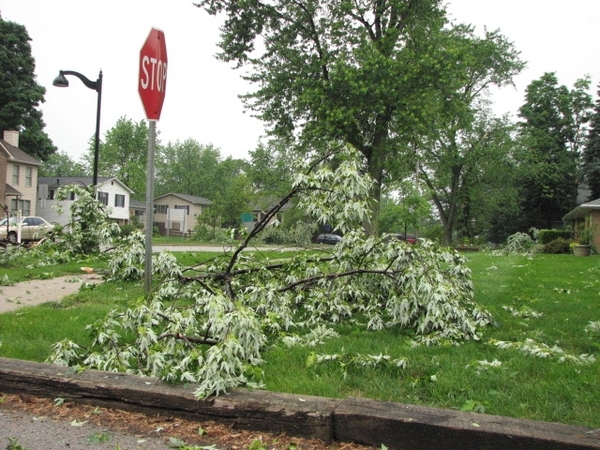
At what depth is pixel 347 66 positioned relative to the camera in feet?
59.1

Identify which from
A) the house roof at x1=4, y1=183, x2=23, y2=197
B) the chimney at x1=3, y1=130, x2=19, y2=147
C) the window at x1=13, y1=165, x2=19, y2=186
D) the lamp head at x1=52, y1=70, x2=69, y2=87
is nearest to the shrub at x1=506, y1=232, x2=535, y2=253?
the lamp head at x1=52, y1=70, x2=69, y2=87

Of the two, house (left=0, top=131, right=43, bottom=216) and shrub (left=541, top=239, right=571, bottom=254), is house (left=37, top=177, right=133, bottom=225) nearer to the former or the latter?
house (left=0, top=131, right=43, bottom=216)

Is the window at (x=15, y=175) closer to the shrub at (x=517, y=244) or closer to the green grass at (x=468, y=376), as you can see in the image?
the shrub at (x=517, y=244)

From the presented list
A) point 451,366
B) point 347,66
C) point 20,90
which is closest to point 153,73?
point 451,366

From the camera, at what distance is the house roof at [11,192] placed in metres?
38.6

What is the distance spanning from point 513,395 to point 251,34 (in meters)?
18.5

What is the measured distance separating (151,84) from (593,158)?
40.8 m

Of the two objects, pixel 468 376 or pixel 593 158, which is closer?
pixel 468 376

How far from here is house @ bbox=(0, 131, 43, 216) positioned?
3847 centimetres

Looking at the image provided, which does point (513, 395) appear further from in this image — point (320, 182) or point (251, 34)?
point (251, 34)

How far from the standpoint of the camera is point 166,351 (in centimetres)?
390

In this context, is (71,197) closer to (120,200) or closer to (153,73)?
(120,200)

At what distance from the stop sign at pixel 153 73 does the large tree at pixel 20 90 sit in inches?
1835

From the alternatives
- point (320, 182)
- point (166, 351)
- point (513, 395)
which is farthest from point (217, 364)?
point (320, 182)
